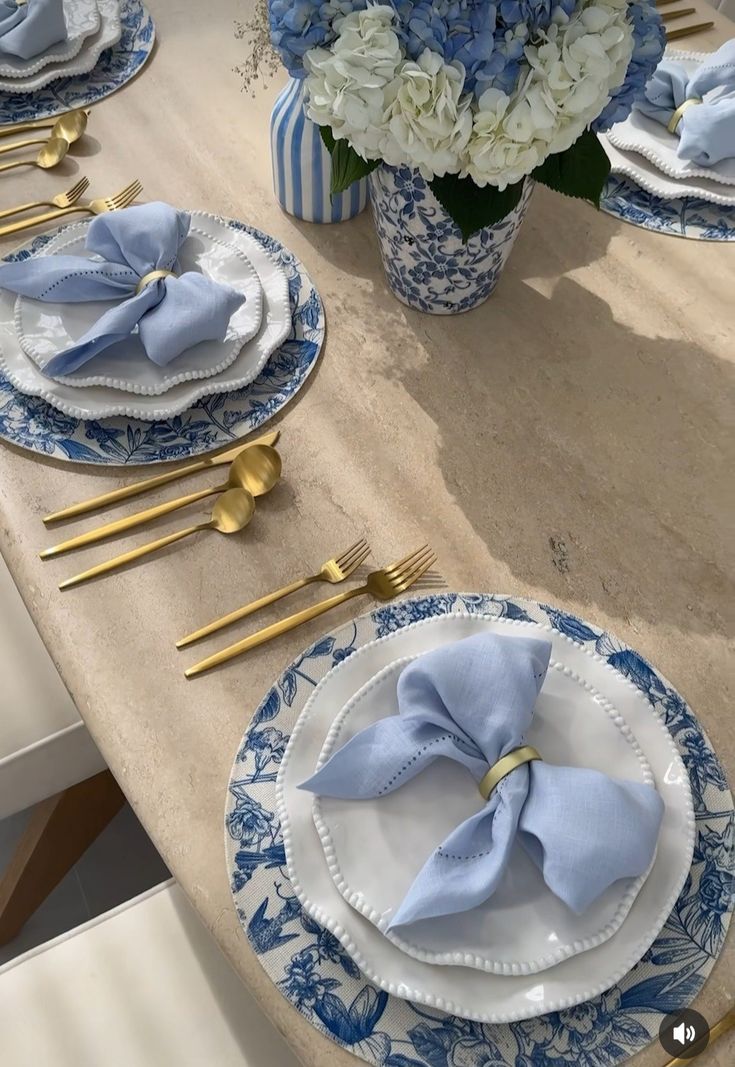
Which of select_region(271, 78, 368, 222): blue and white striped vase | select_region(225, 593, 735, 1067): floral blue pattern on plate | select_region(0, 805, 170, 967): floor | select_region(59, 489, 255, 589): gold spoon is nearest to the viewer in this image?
select_region(225, 593, 735, 1067): floral blue pattern on plate

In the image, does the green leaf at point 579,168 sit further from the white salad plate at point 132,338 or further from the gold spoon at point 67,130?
the gold spoon at point 67,130

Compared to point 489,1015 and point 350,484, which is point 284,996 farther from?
point 350,484

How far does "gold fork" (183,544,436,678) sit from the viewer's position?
0.75 m

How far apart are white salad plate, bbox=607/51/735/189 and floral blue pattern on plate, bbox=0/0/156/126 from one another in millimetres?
614

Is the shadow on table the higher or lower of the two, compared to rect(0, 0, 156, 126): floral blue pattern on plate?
lower

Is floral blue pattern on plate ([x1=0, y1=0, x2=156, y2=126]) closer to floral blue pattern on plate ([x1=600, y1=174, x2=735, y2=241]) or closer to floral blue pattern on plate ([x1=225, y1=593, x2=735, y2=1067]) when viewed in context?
floral blue pattern on plate ([x1=600, y1=174, x2=735, y2=241])

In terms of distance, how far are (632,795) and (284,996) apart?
258 millimetres

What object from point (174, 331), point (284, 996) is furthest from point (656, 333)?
point (284, 996)

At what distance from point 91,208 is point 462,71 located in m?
0.51

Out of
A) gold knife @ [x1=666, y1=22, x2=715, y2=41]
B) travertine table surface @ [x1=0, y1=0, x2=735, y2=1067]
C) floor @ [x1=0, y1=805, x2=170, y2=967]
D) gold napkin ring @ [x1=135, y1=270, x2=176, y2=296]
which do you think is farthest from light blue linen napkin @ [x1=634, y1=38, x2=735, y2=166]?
floor @ [x1=0, y1=805, x2=170, y2=967]

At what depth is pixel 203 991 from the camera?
899 mm

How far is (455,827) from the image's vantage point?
646mm

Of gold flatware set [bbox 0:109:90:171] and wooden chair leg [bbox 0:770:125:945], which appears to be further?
wooden chair leg [bbox 0:770:125:945]

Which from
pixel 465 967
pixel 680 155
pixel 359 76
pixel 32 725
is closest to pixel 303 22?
pixel 359 76
